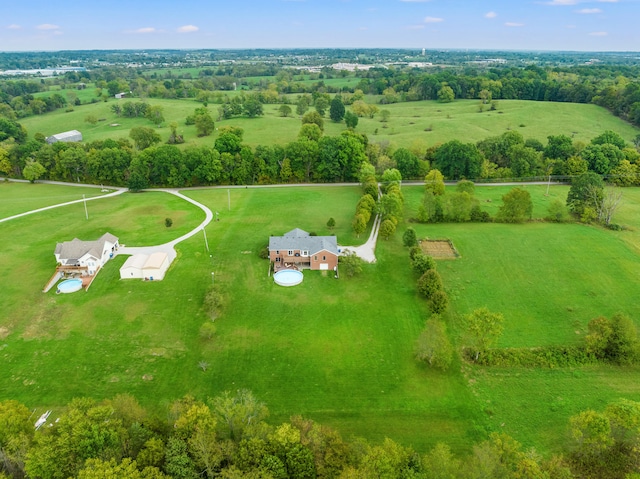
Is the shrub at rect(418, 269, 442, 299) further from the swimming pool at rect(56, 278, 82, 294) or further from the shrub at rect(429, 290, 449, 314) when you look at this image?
the swimming pool at rect(56, 278, 82, 294)

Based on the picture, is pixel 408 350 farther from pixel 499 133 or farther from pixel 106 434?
pixel 499 133

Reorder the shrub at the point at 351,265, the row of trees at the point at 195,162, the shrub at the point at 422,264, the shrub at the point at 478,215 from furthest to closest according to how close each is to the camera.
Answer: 1. the row of trees at the point at 195,162
2. the shrub at the point at 478,215
3. the shrub at the point at 351,265
4. the shrub at the point at 422,264

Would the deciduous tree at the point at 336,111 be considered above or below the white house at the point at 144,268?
above

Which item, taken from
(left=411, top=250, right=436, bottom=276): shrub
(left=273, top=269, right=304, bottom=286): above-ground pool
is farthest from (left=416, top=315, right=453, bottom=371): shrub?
(left=273, top=269, right=304, bottom=286): above-ground pool

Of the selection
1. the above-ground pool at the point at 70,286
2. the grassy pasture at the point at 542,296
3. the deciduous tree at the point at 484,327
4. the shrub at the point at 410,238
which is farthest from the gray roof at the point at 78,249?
the deciduous tree at the point at 484,327

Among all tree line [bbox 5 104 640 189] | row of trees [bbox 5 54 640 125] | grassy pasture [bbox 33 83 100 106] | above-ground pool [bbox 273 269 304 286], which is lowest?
above-ground pool [bbox 273 269 304 286]

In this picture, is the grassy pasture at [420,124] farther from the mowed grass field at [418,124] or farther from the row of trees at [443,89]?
the row of trees at [443,89]
